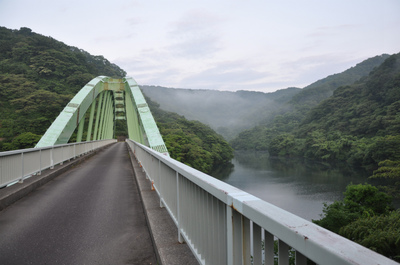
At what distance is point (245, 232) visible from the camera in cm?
129

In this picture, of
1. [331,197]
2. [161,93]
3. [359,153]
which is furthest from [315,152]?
[161,93]

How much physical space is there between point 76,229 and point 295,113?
121685 millimetres

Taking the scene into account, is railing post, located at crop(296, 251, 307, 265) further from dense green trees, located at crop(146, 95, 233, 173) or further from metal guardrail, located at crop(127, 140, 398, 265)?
dense green trees, located at crop(146, 95, 233, 173)

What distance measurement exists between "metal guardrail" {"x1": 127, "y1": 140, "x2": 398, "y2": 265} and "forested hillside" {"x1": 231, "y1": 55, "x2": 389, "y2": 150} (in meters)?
90.1

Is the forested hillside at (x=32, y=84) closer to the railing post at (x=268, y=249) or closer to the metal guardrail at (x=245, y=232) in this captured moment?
the metal guardrail at (x=245, y=232)

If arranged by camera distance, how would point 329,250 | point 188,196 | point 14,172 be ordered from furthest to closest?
point 14,172
point 188,196
point 329,250

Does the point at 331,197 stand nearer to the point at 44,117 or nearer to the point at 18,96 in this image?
the point at 44,117

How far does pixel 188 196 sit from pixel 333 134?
5703 centimetres

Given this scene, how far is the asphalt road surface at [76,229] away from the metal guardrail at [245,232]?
0.86m

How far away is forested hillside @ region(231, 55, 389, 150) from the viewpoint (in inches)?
3851

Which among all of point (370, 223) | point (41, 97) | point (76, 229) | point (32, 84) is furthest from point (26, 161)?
point (32, 84)

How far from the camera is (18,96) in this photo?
1344 inches

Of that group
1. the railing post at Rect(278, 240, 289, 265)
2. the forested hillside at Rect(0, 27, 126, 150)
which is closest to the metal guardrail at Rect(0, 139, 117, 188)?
the railing post at Rect(278, 240, 289, 265)

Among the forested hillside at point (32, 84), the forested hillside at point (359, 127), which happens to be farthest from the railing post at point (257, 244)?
the forested hillside at point (32, 84)
